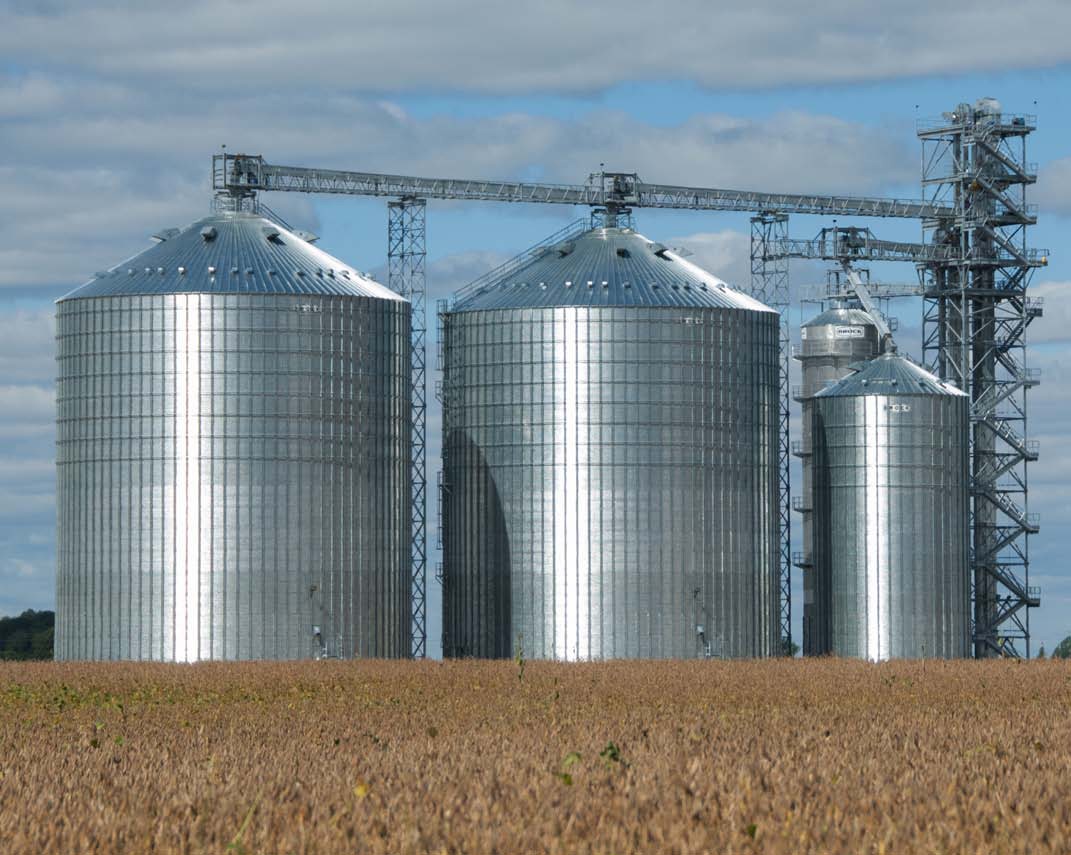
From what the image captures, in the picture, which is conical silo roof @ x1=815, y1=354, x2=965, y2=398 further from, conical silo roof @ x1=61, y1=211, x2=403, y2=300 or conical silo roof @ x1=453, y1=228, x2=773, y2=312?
conical silo roof @ x1=61, y1=211, x2=403, y2=300

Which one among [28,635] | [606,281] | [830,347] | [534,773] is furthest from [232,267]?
[28,635]

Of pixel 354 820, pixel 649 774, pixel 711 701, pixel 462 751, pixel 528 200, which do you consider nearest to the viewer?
pixel 354 820

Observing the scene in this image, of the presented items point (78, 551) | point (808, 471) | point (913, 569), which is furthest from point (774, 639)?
point (78, 551)

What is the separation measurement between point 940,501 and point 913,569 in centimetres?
333

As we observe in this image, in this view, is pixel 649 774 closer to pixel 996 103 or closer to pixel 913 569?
pixel 913 569

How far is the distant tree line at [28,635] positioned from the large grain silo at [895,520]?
55.4 metres

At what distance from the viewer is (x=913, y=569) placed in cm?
9550

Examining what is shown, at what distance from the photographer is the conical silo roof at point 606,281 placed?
8981cm

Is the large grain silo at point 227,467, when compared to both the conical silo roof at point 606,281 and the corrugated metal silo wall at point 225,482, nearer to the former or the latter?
the corrugated metal silo wall at point 225,482

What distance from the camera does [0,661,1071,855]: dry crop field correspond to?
22.1m

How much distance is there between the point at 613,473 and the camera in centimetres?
8788

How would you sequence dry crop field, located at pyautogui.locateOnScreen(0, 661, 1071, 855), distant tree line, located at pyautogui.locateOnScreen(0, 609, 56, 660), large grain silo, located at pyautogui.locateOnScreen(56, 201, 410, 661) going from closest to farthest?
dry crop field, located at pyautogui.locateOnScreen(0, 661, 1071, 855)
large grain silo, located at pyautogui.locateOnScreen(56, 201, 410, 661)
distant tree line, located at pyautogui.locateOnScreen(0, 609, 56, 660)

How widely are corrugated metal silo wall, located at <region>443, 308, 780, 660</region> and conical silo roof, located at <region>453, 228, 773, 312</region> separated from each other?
2.66ft

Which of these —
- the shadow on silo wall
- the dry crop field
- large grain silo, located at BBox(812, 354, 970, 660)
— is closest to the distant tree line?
the shadow on silo wall
